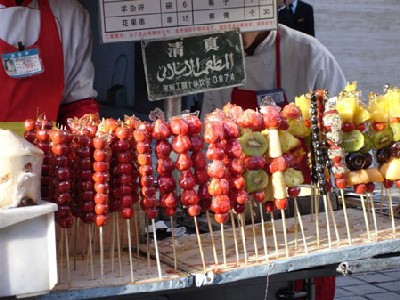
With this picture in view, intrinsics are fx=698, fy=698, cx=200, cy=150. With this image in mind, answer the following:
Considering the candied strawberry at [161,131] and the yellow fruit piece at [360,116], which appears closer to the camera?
the candied strawberry at [161,131]

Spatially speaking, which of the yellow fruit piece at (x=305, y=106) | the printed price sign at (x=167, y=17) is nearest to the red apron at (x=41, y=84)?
the printed price sign at (x=167, y=17)

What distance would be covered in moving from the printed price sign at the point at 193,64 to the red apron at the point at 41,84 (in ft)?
1.68

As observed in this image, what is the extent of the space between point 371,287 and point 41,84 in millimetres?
3314

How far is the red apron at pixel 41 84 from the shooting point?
3.79 metres

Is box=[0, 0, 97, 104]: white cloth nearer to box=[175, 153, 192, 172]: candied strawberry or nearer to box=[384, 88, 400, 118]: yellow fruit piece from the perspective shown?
box=[175, 153, 192, 172]: candied strawberry

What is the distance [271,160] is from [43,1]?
193cm

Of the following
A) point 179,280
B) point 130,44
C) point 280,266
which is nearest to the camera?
point 179,280

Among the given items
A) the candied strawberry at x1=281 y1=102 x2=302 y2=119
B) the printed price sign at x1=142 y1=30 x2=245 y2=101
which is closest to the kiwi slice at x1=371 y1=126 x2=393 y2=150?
the candied strawberry at x1=281 y1=102 x2=302 y2=119

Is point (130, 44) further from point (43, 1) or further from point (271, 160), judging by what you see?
point (271, 160)

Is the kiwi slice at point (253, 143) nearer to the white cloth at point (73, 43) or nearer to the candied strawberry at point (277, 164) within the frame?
the candied strawberry at point (277, 164)

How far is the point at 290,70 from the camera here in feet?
15.8

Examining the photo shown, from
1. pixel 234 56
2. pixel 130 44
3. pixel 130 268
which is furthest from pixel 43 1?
pixel 130 268

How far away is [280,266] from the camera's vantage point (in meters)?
2.66

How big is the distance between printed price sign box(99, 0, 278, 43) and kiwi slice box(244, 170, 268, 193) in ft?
4.32
